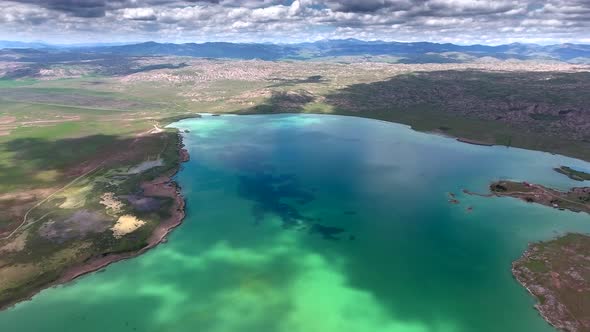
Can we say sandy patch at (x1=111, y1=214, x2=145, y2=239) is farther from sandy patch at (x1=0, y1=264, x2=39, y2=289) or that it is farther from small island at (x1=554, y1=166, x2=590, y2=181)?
small island at (x1=554, y1=166, x2=590, y2=181)

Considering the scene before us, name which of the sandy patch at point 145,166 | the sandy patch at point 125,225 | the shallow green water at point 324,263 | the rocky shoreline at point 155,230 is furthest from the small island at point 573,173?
the sandy patch at point 145,166

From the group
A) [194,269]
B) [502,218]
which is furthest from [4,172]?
[502,218]

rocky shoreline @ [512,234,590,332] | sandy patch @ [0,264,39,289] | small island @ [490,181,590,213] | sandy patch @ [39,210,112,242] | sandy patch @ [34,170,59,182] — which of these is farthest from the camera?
sandy patch @ [34,170,59,182]

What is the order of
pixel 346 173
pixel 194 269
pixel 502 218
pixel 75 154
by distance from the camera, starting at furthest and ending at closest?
pixel 75 154
pixel 346 173
pixel 502 218
pixel 194 269

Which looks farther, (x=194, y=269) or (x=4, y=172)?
(x=4, y=172)

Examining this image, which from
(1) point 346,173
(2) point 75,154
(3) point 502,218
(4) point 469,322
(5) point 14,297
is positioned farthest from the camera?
(2) point 75,154

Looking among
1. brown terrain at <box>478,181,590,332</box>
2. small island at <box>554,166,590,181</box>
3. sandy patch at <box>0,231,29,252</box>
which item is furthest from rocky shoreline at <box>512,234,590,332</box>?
sandy patch at <box>0,231,29,252</box>

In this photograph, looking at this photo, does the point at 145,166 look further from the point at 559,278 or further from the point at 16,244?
the point at 559,278

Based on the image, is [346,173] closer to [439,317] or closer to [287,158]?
[287,158]
